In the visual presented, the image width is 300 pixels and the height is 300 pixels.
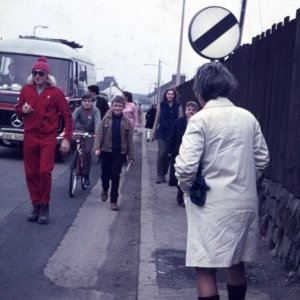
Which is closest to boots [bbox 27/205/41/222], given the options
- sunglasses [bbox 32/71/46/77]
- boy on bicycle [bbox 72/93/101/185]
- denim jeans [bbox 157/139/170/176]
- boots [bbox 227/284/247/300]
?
sunglasses [bbox 32/71/46/77]

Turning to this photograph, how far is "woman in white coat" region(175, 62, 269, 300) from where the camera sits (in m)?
5.21

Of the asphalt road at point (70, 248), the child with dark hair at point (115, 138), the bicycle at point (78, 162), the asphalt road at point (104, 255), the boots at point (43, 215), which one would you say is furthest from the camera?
the bicycle at point (78, 162)

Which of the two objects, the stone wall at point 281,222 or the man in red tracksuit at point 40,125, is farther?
the man in red tracksuit at point 40,125

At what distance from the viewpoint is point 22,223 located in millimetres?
10781

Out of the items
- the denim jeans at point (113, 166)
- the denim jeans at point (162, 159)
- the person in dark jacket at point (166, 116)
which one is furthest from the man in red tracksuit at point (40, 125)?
the denim jeans at point (162, 159)

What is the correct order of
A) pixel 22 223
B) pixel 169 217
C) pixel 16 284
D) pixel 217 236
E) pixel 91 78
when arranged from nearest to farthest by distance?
pixel 217 236 < pixel 16 284 < pixel 22 223 < pixel 169 217 < pixel 91 78

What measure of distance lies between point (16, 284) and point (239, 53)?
583 centimetres

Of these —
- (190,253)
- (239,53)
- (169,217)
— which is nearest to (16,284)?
(190,253)

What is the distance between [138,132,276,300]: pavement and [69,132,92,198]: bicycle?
1157 mm

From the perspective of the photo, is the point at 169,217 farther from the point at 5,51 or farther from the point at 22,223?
the point at 5,51

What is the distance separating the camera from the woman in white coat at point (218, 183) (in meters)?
5.21

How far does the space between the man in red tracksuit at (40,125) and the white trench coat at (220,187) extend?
542 cm

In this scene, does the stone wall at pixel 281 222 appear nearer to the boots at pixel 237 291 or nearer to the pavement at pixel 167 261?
the pavement at pixel 167 261

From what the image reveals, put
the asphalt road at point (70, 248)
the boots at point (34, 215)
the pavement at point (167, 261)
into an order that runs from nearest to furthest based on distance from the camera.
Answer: the pavement at point (167, 261)
the asphalt road at point (70, 248)
the boots at point (34, 215)
